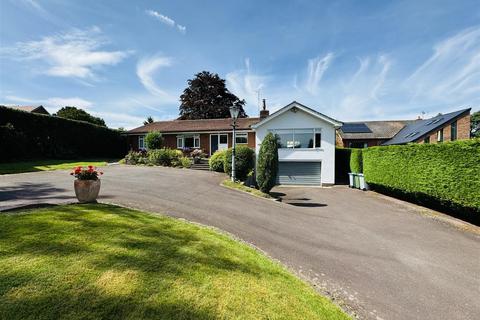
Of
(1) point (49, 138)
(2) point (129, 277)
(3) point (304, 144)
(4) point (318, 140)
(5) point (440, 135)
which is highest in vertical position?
(5) point (440, 135)

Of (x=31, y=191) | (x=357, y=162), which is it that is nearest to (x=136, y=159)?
(x=31, y=191)

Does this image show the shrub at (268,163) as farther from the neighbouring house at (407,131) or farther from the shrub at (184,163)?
the neighbouring house at (407,131)

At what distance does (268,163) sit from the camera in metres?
13.4

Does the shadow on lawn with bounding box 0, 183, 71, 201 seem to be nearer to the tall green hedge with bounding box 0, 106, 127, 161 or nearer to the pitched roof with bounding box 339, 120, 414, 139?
the tall green hedge with bounding box 0, 106, 127, 161

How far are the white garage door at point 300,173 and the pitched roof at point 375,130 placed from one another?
1800 centimetres

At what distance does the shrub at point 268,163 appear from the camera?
13354 millimetres

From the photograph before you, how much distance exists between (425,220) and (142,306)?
1100 cm

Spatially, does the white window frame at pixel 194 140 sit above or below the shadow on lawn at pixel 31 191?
above

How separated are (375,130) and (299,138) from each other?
2214 cm

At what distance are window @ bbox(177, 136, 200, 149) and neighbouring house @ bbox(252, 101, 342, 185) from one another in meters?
9.78

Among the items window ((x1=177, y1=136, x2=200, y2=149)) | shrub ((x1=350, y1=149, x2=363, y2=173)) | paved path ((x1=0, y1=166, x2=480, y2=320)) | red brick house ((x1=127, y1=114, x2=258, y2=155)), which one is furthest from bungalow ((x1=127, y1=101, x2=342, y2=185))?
window ((x1=177, y1=136, x2=200, y2=149))

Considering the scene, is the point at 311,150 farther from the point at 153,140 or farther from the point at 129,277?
the point at 129,277

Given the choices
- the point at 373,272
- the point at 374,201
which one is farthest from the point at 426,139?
the point at 373,272

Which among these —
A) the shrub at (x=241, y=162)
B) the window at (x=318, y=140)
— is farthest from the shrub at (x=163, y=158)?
the window at (x=318, y=140)
